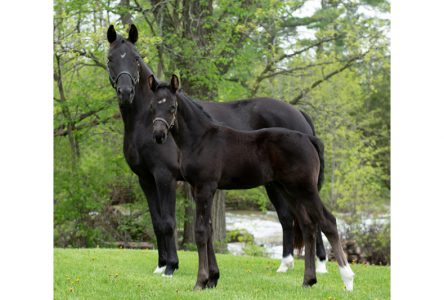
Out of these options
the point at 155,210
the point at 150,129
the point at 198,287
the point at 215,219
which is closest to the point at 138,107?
the point at 150,129

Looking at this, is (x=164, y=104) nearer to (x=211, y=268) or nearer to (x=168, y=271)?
(x=211, y=268)

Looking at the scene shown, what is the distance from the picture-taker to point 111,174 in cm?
1633

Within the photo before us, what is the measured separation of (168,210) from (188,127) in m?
1.78

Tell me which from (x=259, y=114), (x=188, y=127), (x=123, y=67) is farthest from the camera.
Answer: (x=259, y=114)

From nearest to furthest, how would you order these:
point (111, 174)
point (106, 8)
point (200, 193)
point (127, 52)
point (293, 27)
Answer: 1. point (200, 193)
2. point (127, 52)
3. point (106, 8)
4. point (111, 174)
5. point (293, 27)

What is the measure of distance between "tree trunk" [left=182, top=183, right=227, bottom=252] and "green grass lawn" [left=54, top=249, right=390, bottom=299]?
3.92 meters

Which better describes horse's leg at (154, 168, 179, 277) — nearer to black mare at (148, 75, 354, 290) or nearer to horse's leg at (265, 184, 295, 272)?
black mare at (148, 75, 354, 290)

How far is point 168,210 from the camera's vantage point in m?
8.01

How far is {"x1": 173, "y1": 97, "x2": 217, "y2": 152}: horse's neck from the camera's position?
6617 mm

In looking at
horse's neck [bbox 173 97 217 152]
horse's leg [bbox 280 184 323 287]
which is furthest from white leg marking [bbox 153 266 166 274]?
horse's neck [bbox 173 97 217 152]
